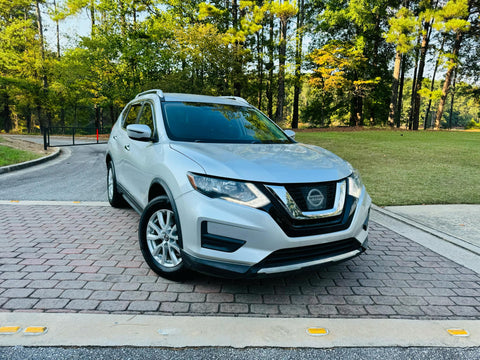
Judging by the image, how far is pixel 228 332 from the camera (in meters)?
2.39

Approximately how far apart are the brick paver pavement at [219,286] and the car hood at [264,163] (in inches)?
37.6

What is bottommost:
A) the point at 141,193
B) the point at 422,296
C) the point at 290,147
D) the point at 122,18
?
the point at 422,296

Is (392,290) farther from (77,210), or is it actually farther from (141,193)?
(77,210)

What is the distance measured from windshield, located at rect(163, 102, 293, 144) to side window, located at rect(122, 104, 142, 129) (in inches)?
38.0

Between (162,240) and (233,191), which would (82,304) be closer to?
(162,240)

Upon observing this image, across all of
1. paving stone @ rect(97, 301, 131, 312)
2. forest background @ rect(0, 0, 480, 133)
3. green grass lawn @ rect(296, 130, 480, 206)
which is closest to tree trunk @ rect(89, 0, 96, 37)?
forest background @ rect(0, 0, 480, 133)

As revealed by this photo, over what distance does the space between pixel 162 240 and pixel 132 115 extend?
8.27 ft

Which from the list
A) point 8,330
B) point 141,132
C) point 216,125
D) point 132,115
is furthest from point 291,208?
point 132,115

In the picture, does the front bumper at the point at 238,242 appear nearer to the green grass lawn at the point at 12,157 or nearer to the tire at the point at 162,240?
the tire at the point at 162,240

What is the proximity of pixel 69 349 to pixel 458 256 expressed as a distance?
14.1ft

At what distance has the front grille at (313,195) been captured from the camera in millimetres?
2613

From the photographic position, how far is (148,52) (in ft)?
75.7

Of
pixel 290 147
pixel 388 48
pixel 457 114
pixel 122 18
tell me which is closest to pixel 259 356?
pixel 290 147

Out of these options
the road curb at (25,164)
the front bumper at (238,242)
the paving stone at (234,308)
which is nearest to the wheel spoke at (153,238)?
the front bumper at (238,242)
